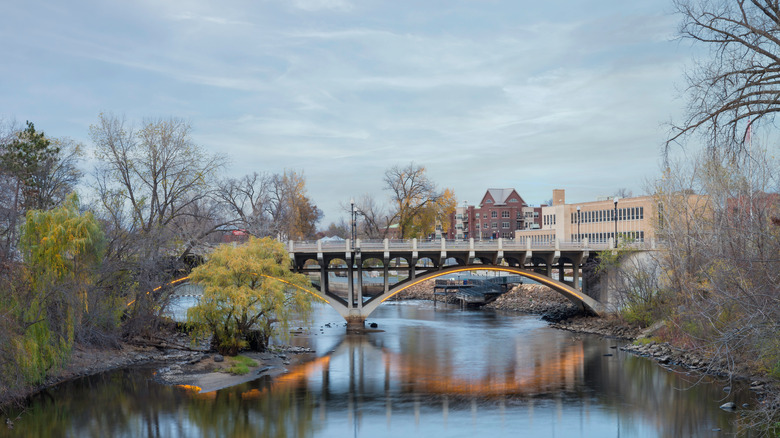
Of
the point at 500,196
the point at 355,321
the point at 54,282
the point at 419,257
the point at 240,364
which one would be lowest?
the point at 240,364

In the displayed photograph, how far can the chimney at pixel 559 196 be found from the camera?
8184cm

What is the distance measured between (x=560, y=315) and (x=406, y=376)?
26201 millimetres

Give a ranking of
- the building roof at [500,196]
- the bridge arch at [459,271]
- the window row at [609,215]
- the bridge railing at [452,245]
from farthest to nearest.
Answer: the building roof at [500,196] → the window row at [609,215] → the bridge arch at [459,271] → the bridge railing at [452,245]

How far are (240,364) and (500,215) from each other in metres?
83.7

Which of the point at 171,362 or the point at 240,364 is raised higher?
the point at 240,364

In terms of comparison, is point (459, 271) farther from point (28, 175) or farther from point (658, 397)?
point (28, 175)

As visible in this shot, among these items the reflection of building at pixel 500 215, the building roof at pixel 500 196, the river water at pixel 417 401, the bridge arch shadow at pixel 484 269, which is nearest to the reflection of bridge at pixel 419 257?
the bridge arch shadow at pixel 484 269

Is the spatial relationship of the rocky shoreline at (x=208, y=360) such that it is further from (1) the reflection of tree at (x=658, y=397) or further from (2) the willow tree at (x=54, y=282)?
(2) the willow tree at (x=54, y=282)

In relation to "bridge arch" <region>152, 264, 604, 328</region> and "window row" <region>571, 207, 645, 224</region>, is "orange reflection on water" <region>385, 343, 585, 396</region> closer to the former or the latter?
"bridge arch" <region>152, 264, 604, 328</region>

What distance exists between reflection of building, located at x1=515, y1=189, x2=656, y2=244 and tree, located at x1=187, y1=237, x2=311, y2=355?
91.5ft

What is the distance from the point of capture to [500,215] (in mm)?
108938

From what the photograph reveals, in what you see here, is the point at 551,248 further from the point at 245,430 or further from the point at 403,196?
the point at 245,430

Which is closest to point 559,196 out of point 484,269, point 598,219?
point 598,219

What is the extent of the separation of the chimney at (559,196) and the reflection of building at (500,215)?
2446cm
